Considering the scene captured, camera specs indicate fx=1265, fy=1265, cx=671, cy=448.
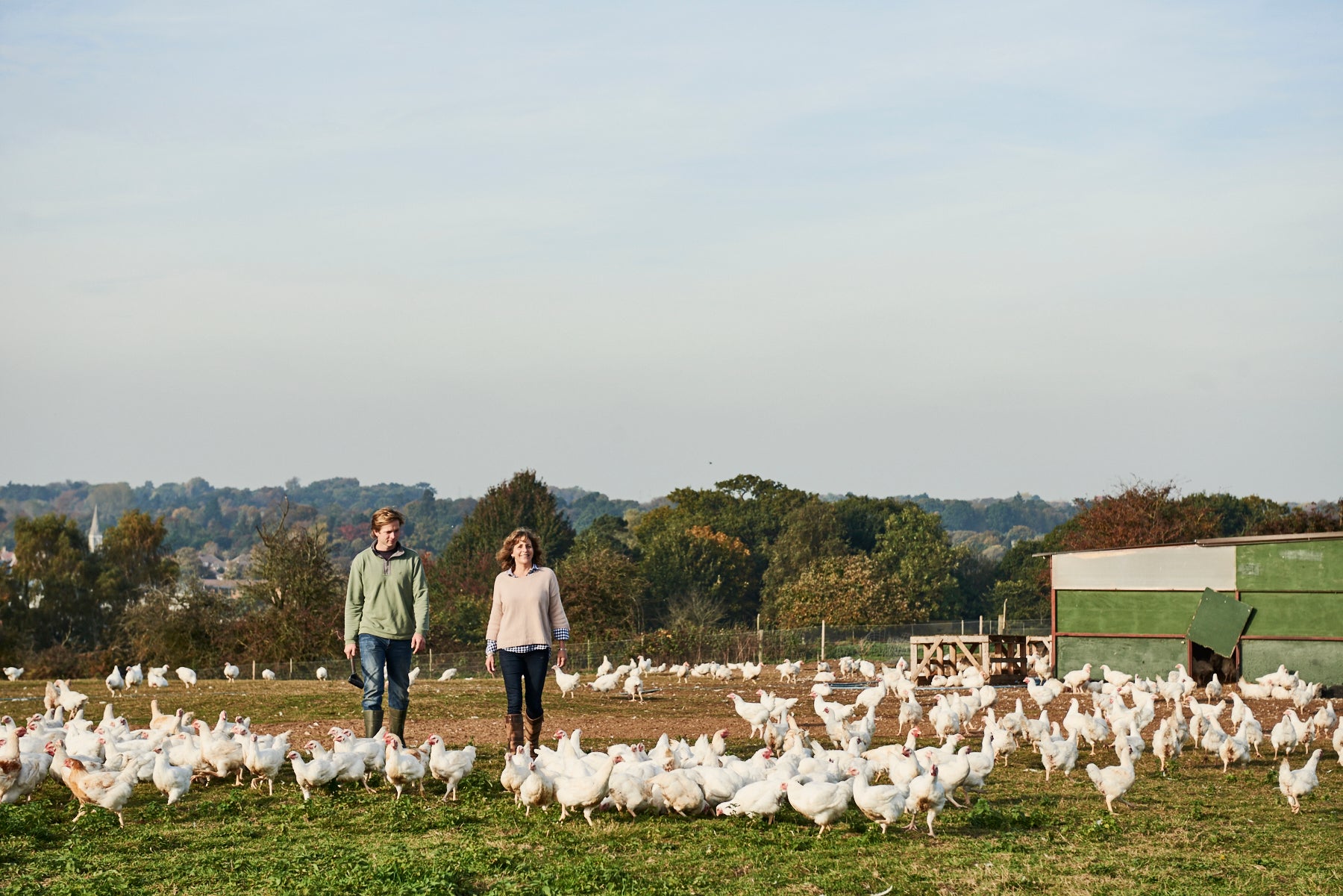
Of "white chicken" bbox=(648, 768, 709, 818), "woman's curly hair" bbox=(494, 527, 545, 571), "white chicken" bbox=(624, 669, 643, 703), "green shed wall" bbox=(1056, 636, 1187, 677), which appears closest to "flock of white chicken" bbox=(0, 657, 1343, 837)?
"white chicken" bbox=(648, 768, 709, 818)

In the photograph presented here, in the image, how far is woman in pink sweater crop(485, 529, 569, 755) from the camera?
11.5m

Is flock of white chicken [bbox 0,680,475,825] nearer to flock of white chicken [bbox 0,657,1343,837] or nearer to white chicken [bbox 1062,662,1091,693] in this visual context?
flock of white chicken [bbox 0,657,1343,837]

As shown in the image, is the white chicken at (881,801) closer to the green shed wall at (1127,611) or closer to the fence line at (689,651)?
the green shed wall at (1127,611)

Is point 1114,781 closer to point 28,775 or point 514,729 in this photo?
point 514,729

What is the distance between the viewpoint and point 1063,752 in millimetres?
12789

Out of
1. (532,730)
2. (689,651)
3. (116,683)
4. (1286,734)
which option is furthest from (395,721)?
(689,651)

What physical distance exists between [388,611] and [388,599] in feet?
0.37

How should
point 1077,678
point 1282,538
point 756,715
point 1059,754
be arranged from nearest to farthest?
point 1059,754
point 756,715
point 1077,678
point 1282,538

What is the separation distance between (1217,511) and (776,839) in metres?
75.7

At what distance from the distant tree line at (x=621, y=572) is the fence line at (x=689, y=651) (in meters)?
1.20

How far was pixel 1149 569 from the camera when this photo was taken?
30.4 meters

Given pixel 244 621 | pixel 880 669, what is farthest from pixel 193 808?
pixel 244 621

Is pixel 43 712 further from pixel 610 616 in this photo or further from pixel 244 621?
pixel 610 616

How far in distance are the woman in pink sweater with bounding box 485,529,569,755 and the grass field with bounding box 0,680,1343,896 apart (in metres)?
0.74
